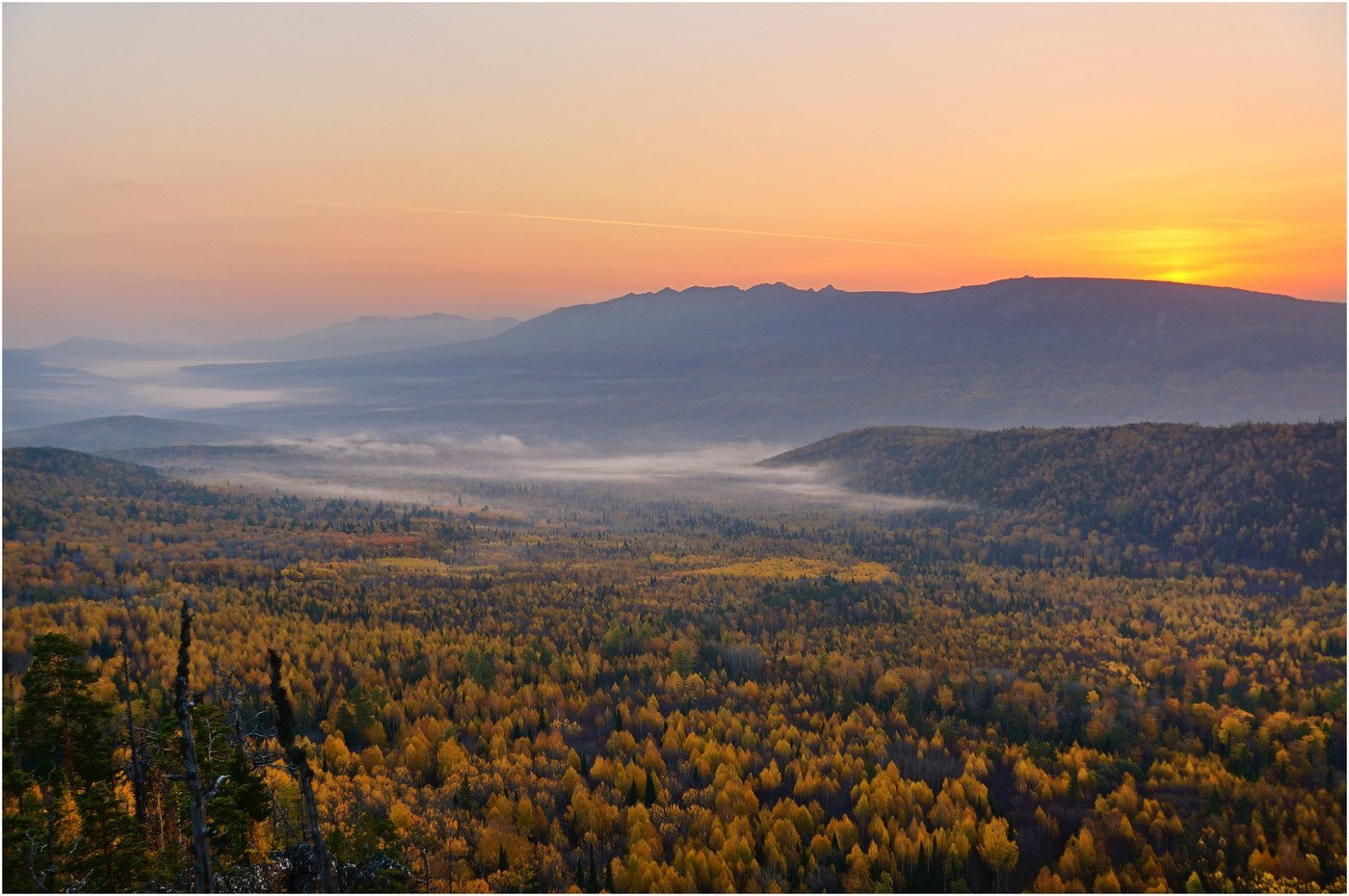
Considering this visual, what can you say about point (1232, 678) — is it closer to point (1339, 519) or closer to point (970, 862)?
point (970, 862)

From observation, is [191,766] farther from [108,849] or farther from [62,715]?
[62,715]

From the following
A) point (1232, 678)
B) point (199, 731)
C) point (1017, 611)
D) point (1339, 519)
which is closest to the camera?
point (199, 731)

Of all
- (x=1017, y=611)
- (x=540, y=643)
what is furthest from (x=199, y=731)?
(x=1017, y=611)

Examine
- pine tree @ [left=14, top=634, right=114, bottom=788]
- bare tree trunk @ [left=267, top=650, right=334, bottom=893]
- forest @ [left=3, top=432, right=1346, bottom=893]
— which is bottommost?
forest @ [left=3, top=432, right=1346, bottom=893]

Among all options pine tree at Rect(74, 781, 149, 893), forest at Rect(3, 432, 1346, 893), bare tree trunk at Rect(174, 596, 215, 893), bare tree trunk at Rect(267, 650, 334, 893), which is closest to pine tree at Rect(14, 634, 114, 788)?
forest at Rect(3, 432, 1346, 893)

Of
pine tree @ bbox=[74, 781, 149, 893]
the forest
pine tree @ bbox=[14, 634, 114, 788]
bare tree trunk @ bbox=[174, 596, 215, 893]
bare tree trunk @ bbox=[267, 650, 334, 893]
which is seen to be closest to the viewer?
bare tree trunk @ bbox=[267, 650, 334, 893]

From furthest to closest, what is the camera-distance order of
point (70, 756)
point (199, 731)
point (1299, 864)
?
1. point (1299, 864)
2. point (70, 756)
3. point (199, 731)

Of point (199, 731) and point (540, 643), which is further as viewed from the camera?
point (540, 643)

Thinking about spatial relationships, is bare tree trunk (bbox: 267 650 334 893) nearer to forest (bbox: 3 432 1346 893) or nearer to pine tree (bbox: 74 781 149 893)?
forest (bbox: 3 432 1346 893)

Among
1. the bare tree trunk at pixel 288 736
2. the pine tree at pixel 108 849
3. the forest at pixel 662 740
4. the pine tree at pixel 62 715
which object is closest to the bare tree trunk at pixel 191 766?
the forest at pixel 662 740

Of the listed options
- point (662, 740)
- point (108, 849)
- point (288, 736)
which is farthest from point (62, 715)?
point (662, 740)
